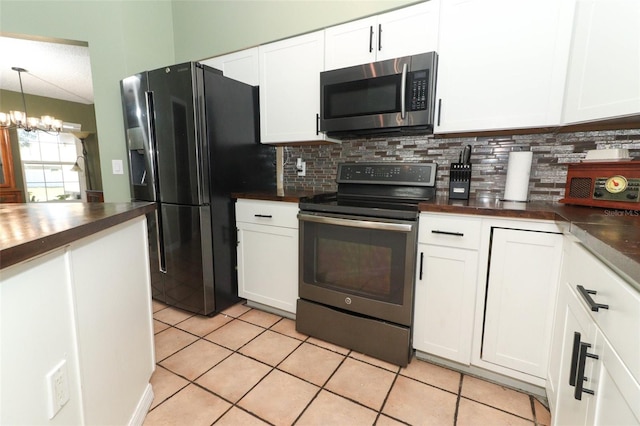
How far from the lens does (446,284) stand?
1533 mm

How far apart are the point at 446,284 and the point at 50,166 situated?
728 centimetres

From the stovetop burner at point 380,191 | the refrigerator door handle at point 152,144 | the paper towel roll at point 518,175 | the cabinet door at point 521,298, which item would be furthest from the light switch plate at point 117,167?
the paper towel roll at point 518,175

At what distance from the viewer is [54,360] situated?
0.73 meters

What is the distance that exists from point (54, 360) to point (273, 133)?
1.94 meters

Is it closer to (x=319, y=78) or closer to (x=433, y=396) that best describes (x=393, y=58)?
(x=319, y=78)

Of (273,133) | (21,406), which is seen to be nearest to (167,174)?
(273,133)

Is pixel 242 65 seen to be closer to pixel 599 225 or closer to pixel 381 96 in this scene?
pixel 381 96

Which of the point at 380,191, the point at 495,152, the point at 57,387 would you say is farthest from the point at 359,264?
the point at 57,387

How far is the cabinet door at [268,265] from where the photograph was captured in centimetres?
206

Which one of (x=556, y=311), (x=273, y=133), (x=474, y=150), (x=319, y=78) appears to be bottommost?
(x=556, y=311)

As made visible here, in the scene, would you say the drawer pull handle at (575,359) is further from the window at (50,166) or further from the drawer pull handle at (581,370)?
the window at (50,166)

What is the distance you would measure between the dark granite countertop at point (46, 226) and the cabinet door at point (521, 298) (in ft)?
5.29

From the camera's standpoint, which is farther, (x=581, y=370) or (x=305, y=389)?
(x=305, y=389)

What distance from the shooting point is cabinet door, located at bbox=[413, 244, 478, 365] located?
149cm
